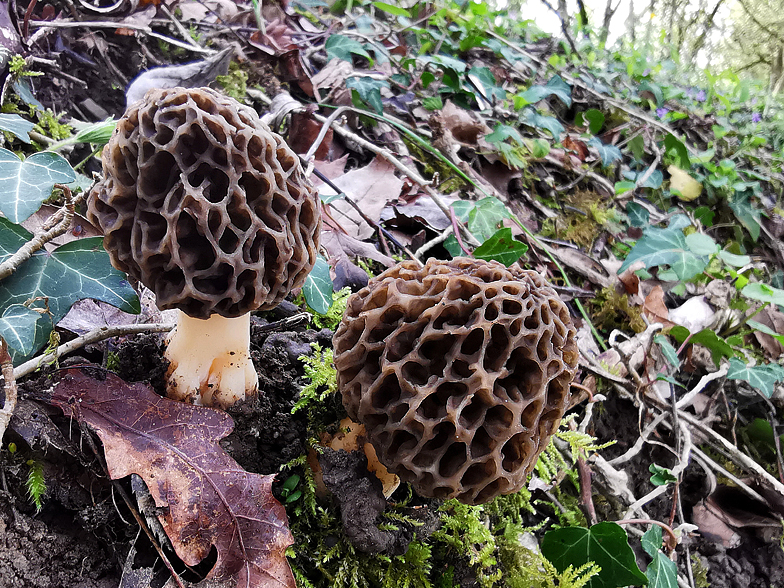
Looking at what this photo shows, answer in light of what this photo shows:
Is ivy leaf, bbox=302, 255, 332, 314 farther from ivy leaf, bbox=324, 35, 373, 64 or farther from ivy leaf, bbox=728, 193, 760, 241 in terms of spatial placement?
ivy leaf, bbox=728, 193, 760, 241

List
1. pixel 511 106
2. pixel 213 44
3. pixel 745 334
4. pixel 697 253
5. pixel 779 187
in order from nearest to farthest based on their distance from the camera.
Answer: pixel 697 253, pixel 213 44, pixel 745 334, pixel 511 106, pixel 779 187

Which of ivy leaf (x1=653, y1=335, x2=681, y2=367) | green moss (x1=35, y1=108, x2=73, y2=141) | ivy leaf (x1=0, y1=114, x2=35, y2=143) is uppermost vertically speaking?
ivy leaf (x1=0, y1=114, x2=35, y2=143)

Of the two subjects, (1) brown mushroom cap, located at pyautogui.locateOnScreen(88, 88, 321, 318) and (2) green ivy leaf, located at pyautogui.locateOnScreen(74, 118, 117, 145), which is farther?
(2) green ivy leaf, located at pyautogui.locateOnScreen(74, 118, 117, 145)

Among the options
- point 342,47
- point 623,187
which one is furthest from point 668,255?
point 342,47

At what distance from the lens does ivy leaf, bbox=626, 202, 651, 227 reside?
5.26 metres

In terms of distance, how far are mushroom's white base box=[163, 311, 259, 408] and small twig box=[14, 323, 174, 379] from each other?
11cm

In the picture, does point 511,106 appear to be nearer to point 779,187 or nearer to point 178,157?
point 779,187

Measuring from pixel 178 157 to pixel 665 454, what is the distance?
3454 millimetres

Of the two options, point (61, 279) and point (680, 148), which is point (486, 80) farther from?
point (61, 279)

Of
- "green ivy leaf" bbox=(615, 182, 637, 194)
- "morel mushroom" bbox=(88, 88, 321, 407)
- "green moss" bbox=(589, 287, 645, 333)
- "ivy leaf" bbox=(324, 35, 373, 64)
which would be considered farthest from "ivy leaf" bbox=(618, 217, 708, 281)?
"morel mushroom" bbox=(88, 88, 321, 407)

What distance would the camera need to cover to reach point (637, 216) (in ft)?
17.3

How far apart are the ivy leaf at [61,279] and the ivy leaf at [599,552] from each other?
2117 millimetres

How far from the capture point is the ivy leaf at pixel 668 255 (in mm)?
4047

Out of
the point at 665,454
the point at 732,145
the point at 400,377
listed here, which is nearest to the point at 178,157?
the point at 400,377
